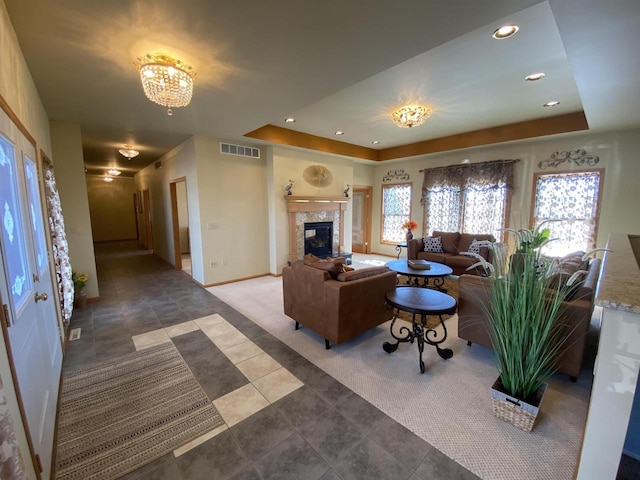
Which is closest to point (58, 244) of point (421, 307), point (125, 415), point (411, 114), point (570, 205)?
point (125, 415)

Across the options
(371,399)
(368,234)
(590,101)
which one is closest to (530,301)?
(371,399)

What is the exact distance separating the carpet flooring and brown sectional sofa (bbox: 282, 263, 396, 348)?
0.23 meters

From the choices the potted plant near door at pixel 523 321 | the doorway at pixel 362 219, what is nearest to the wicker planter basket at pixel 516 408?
the potted plant near door at pixel 523 321

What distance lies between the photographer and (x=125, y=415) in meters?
1.95

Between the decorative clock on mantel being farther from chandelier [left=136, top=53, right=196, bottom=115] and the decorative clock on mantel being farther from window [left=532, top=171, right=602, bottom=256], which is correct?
window [left=532, top=171, right=602, bottom=256]

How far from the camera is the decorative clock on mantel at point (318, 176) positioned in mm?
5924

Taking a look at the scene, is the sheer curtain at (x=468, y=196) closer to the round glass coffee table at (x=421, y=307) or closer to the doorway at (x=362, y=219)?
the doorway at (x=362, y=219)

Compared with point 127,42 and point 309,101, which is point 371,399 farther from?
point 127,42

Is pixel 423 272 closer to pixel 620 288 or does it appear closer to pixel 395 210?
pixel 620 288

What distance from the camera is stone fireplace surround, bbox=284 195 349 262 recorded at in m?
5.70

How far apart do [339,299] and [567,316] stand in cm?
187

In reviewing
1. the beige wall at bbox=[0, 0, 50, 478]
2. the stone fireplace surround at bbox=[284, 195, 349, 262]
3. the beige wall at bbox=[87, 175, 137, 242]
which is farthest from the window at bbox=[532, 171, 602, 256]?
the beige wall at bbox=[87, 175, 137, 242]

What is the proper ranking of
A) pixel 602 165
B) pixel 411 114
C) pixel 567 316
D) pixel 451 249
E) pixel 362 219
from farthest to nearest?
1. pixel 362 219
2. pixel 451 249
3. pixel 602 165
4. pixel 411 114
5. pixel 567 316

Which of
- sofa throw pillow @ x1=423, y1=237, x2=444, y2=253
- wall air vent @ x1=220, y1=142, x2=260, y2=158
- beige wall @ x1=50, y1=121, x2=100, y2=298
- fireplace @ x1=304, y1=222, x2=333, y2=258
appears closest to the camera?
beige wall @ x1=50, y1=121, x2=100, y2=298
